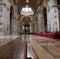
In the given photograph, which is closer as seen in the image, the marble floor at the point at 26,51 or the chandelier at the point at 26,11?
the marble floor at the point at 26,51

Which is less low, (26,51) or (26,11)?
(26,11)

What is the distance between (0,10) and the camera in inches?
773

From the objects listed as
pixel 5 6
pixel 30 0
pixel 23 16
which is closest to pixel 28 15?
pixel 23 16

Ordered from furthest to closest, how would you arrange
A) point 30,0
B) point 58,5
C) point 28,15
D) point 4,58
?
point 28,15, point 30,0, point 58,5, point 4,58

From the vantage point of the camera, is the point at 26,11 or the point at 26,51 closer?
the point at 26,51

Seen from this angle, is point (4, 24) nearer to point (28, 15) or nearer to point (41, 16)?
point (41, 16)

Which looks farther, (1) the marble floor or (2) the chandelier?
(2) the chandelier

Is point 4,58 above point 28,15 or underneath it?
underneath

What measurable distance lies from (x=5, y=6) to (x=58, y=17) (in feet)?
22.9

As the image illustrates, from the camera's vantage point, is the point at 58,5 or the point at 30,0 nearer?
the point at 58,5

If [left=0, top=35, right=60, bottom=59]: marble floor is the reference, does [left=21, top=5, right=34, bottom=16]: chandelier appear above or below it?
above

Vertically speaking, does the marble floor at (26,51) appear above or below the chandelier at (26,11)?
below

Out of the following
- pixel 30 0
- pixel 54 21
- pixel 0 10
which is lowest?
pixel 54 21

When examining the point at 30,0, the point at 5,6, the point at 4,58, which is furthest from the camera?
the point at 30,0
